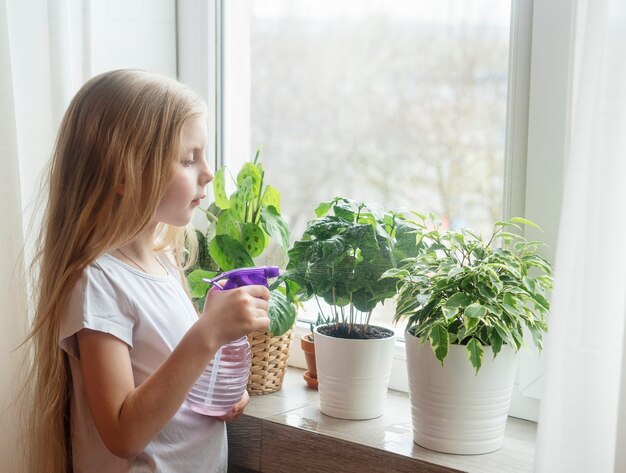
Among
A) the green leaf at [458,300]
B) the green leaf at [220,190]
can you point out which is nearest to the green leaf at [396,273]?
the green leaf at [458,300]

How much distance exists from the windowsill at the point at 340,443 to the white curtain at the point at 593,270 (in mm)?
212

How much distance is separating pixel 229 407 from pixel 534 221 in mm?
586

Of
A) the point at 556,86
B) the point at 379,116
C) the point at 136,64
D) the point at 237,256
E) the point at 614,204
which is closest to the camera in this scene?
the point at 614,204

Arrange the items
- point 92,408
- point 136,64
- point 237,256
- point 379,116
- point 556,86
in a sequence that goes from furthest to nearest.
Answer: point 136,64 < point 379,116 < point 237,256 < point 556,86 < point 92,408

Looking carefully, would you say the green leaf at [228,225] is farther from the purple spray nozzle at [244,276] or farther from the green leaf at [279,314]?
the purple spray nozzle at [244,276]

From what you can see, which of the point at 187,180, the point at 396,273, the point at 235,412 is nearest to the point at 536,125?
the point at 396,273

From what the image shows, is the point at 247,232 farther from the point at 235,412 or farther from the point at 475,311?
the point at 475,311

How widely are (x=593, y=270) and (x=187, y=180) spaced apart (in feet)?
1.94

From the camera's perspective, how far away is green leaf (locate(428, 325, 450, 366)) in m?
1.11

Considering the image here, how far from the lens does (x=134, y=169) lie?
1.16 meters

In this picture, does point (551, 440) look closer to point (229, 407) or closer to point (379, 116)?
point (229, 407)

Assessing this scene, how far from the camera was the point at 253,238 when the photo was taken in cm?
146

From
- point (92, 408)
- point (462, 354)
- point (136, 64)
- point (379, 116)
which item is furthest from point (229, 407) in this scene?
point (136, 64)

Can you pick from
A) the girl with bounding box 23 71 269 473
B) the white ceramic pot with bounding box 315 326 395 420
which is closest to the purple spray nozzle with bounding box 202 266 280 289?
the girl with bounding box 23 71 269 473
